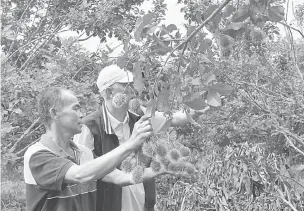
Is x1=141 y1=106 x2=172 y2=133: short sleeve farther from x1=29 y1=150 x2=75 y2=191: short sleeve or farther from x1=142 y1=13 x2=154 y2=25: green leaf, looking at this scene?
x1=29 y1=150 x2=75 y2=191: short sleeve

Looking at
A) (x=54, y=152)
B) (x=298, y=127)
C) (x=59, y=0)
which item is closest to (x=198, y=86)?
(x=54, y=152)

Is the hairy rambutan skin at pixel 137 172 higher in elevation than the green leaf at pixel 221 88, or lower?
lower

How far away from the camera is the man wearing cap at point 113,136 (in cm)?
224

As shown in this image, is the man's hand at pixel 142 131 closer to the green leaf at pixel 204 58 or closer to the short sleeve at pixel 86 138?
the green leaf at pixel 204 58

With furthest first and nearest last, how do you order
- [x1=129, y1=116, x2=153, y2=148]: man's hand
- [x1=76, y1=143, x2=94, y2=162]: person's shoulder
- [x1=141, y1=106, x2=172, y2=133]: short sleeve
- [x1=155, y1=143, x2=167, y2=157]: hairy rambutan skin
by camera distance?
[x1=76, y1=143, x2=94, y2=162]: person's shoulder
[x1=129, y1=116, x2=153, y2=148]: man's hand
[x1=155, y1=143, x2=167, y2=157]: hairy rambutan skin
[x1=141, y1=106, x2=172, y2=133]: short sleeve

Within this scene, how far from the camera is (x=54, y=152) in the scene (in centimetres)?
188

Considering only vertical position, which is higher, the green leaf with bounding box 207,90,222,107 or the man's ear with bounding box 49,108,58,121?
the man's ear with bounding box 49,108,58,121

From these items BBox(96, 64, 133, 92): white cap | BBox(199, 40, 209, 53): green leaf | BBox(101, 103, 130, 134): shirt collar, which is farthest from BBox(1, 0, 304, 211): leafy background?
BBox(101, 103, 130, 134): shirt collar

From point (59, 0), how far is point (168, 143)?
12.8 ft

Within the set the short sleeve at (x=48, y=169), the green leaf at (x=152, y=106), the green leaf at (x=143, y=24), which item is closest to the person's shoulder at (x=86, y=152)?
the short sleeve at (x=48, y=169)

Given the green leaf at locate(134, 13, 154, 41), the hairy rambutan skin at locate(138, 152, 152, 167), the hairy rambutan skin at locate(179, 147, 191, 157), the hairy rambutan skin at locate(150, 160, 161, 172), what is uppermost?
the green leaf at locate(134, 13, 154, 41)

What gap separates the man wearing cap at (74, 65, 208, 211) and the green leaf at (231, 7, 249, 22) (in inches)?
42.3

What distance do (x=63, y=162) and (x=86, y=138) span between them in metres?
0.47

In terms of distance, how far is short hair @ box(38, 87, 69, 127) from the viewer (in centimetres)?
195
